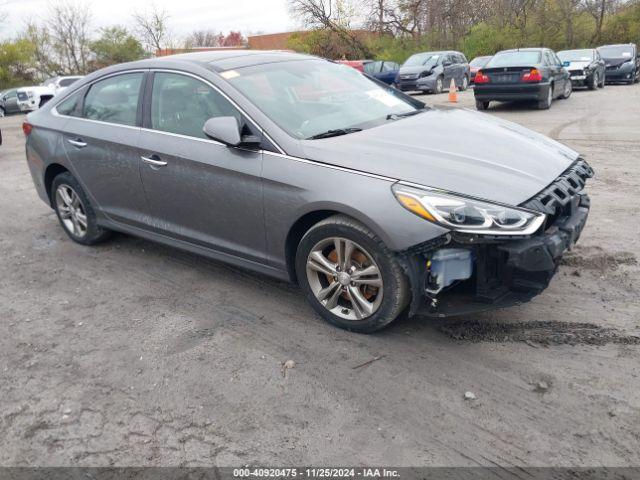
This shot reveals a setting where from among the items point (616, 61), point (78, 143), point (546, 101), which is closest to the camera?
point (78, 143)

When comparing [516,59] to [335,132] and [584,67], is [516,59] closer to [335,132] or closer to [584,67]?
[584,67]

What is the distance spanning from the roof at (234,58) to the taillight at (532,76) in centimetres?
1021

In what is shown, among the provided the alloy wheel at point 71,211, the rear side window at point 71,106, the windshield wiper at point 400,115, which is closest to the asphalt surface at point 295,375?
the windshield wiper at point 400,115

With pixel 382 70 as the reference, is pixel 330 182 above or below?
below

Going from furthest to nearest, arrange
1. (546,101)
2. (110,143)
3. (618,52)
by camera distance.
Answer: (618,52), (546,101), (110,143)

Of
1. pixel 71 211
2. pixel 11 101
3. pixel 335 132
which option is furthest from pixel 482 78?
pixel 11 101

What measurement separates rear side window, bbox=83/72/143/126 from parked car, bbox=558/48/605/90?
53.8 feet

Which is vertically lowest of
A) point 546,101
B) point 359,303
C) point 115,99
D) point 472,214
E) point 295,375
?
point 295,375

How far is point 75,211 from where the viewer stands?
549 cm

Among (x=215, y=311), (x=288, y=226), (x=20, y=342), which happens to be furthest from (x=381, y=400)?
(x=20, y=342)

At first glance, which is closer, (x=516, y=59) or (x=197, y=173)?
(x=197, y=173)

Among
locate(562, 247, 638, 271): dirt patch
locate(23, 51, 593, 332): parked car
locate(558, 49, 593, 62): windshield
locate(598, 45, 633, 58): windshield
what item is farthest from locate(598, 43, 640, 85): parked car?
locate(23, 51, 593, 332): parked car

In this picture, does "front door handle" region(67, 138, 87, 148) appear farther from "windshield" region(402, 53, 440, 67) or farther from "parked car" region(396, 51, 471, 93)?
"windshield" region(402, 53, 440, 67)

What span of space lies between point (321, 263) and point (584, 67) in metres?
17.7
